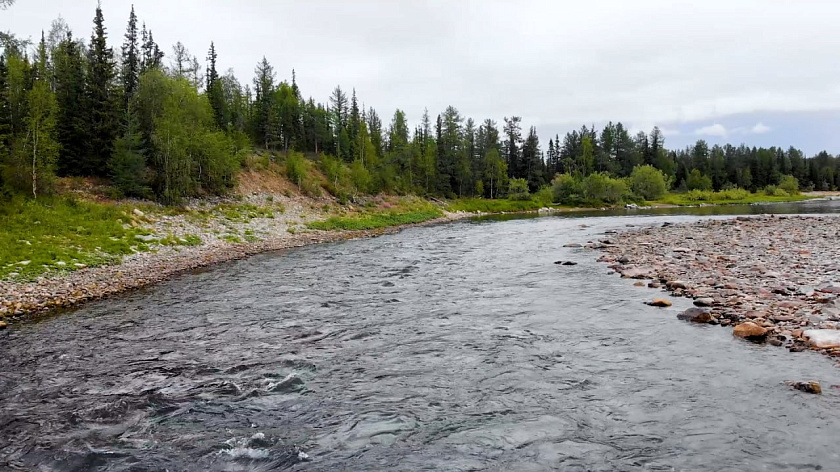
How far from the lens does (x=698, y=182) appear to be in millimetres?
149375

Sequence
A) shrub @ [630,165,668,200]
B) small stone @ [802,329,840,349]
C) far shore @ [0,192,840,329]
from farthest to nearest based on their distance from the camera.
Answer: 1. shrub @ [630,165,668,200]
2. far shore @ [0,192,840,329]
3. small stone @ [802,329,840,349]

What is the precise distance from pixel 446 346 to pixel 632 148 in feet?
548

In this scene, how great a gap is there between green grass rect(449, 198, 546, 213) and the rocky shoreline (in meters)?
61.9

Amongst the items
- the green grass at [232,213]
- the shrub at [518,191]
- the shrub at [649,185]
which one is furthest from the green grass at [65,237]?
the shrub at [649,185]

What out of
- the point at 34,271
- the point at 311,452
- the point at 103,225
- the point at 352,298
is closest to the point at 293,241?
the point at 103,225

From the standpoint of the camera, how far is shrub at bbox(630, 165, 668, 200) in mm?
115300

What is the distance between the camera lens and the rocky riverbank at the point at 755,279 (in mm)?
10789

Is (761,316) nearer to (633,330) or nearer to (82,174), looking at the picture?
(633,330)

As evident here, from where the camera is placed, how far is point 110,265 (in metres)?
22.8

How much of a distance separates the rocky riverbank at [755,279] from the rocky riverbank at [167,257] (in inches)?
827

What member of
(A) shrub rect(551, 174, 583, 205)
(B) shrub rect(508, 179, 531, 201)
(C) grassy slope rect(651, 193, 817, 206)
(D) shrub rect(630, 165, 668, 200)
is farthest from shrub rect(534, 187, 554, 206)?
(C) grassy slope rect(651, 193, 817, 206)

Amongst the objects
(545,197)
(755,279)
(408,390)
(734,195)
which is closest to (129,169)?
Answer: (408,390)

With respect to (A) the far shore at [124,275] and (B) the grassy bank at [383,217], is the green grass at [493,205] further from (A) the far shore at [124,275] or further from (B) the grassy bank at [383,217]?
(A) the far shore at [124,275]

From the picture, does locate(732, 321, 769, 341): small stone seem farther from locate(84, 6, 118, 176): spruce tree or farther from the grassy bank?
locate(84, 6, 118, 176): spruce tree
